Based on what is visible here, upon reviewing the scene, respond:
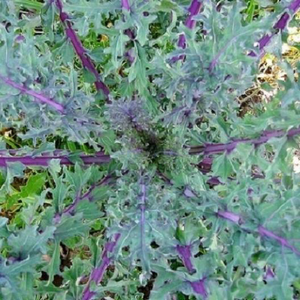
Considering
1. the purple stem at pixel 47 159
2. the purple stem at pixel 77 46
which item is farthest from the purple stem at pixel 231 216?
the purple stem at pixel 77 46

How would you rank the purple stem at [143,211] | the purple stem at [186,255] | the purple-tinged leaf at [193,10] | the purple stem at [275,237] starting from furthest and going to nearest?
the purple-tinged leaf at [193,10]
the purple stem at [186,255]
the purple stem at [143,211]
the purple stem at [275,237]

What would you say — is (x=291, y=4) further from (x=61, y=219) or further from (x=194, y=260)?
(x=61, y=219)

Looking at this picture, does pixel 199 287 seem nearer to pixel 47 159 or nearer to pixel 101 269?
pixel 101 269

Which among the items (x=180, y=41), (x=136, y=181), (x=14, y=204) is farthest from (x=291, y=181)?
(x=14, y=204)

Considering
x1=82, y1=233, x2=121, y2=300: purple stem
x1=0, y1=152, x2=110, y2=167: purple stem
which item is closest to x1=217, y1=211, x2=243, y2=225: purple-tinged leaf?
x1=82, y1=233, x2=121, y2=300: purple stem

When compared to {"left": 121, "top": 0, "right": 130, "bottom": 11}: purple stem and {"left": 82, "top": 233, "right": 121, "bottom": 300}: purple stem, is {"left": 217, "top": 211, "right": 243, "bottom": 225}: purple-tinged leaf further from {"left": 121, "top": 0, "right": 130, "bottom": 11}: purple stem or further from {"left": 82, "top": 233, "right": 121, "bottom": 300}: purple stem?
{"left": 121, "top": 0, "right": 130, "bottom": 11}: purple stem

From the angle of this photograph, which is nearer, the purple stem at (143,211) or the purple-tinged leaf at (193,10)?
the purple stem at (143,211)

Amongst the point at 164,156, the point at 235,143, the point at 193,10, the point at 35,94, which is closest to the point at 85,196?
the point at 164,156

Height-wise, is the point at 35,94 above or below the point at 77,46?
below

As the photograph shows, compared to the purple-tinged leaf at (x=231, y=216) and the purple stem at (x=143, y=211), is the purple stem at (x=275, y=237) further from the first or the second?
the purple stem at (x=143, y=211)
